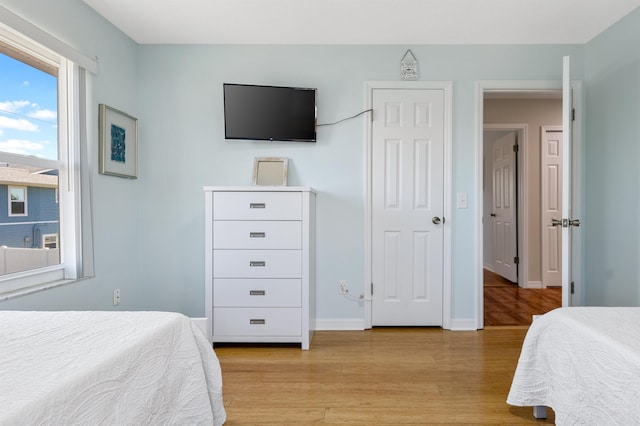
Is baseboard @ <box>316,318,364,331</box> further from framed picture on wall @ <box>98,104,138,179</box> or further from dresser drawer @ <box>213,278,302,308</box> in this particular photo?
framed picture on wall @ <box>98,104,138,179</box>

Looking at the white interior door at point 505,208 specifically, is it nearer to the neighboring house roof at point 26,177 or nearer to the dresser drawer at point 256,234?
the dresser drawer at point 256,234

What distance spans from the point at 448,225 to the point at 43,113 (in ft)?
9.24

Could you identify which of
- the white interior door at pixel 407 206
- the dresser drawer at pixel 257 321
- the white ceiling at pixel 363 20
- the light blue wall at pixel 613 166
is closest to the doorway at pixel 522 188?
the light blue wall at pixel 613 166

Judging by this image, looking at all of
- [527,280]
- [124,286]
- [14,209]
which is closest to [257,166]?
[124,286]

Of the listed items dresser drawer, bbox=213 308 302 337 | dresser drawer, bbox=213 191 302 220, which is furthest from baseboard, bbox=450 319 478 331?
dresser drawer, bbox=213 191 302 220

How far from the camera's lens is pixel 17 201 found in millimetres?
2096

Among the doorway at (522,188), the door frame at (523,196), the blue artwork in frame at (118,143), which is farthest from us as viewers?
the door frame at (523,196)

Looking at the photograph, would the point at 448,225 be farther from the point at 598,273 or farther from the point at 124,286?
the point at 124,286

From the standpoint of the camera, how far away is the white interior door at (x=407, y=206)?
3170mm

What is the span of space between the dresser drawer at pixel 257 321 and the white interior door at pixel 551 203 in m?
3.57

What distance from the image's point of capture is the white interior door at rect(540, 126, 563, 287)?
4.85m

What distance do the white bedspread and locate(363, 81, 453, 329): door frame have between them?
143 centimetres

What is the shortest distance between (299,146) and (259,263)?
39.6 inches

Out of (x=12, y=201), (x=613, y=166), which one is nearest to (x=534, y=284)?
(x=613, y=166)
